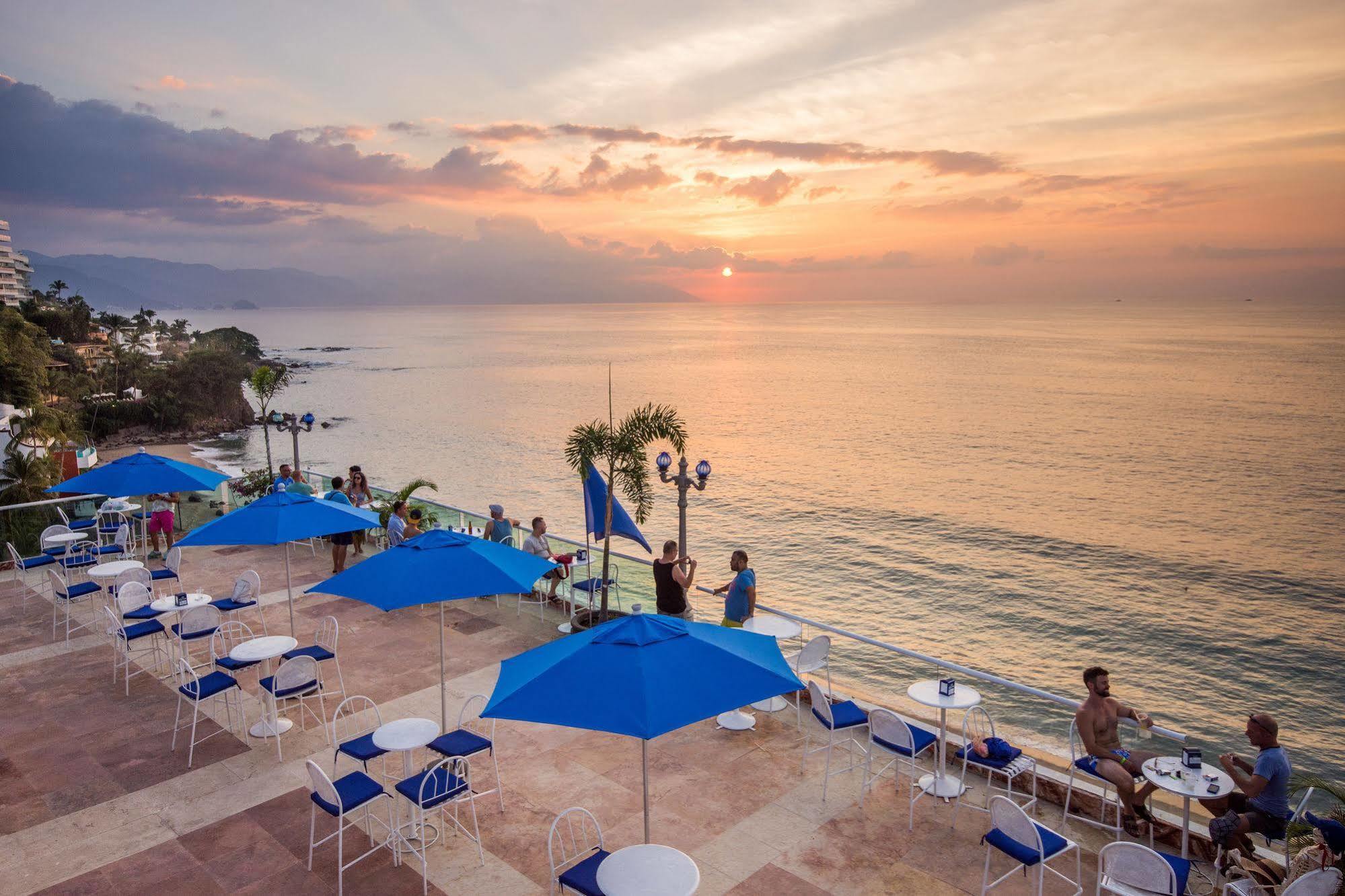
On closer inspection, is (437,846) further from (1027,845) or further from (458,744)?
(1027,845)

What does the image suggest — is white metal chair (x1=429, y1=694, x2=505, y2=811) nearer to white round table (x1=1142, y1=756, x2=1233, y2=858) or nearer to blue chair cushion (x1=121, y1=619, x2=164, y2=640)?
blue chair cushion (x1=121, y1=619, x2=164, y2=640)

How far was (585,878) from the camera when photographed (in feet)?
15.9

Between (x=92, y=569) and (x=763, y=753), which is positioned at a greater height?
(x=92, y=569)

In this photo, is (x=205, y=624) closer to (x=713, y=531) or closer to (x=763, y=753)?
(x=763, y=753)

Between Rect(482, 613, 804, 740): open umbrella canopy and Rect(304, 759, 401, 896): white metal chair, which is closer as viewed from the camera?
Rect(482, 613, 804, 740): open umbrella canopy

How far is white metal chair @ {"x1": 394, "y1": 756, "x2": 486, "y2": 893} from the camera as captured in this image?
19.4 ft

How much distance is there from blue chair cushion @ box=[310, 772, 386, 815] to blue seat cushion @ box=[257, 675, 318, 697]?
1.71 meters

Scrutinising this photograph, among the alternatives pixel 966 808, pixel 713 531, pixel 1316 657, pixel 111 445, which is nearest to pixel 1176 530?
pixel 1316 657

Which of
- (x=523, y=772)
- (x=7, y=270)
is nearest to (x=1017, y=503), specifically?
(x=523, y=772)

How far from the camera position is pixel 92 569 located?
36.9 feet

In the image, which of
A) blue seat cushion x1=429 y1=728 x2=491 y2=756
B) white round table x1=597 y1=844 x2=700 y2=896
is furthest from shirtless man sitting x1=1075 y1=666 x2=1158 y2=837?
blue seat cushion x1=429 y1=728 x2=491 y2=756

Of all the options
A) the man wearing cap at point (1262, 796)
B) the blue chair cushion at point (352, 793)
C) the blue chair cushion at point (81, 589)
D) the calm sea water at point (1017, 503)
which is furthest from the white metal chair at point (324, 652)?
the man wearing cap at point (1262, 796)

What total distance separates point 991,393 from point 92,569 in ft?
324

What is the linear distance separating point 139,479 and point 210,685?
497 cm
